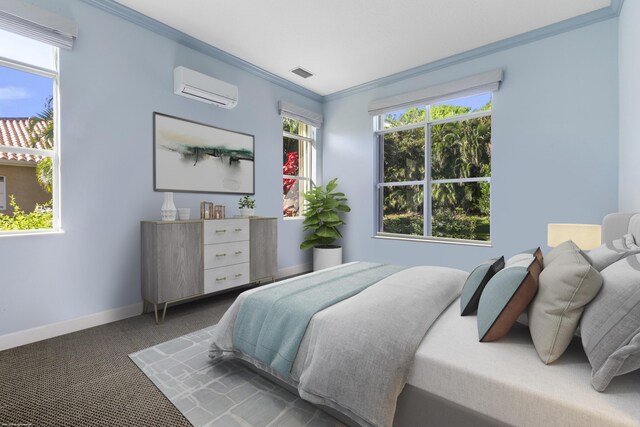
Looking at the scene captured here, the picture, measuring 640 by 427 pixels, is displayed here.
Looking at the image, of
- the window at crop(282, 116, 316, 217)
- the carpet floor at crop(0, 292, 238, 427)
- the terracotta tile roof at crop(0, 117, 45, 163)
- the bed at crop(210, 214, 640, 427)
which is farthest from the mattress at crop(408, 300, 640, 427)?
the window at crop(282, 116, 316, 217)

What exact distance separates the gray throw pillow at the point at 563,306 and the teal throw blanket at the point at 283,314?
1.00 meters

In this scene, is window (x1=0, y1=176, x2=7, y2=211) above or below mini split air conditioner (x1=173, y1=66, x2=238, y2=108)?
below

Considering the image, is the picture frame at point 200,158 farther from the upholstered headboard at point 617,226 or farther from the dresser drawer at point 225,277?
the upholstered headboard at point 617,226

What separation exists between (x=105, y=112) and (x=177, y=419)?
8.89ft

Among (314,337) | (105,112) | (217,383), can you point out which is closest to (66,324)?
(217,383)

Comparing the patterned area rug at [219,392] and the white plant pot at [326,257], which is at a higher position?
the white plant pot at [326,257]

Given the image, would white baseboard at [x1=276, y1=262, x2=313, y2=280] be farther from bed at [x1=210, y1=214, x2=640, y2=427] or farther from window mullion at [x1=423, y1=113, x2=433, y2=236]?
bed at [x1=210, y1=214, x2=640, y2=427]

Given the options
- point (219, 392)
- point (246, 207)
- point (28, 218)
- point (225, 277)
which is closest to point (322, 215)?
point (246, 207)

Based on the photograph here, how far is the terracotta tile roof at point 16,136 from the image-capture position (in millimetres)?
2365

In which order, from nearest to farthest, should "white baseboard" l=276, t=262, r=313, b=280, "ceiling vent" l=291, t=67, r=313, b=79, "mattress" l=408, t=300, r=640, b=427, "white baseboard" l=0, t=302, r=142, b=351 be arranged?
Answer: "mattress" l=408, t=300, r=640, b=427 < "white baseboard" l=0, t=302, r=142, b=351 < "ceiling vent" l=291, t=67, r=313, b=79 < "white baseboard" l=276, t=262, r=313, b=280

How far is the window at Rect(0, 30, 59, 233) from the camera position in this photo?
2.39 metres

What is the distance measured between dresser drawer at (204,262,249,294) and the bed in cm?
171

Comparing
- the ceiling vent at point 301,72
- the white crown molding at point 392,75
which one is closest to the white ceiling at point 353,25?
the white crown molding at point 392,75

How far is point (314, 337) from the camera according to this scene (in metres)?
1.54
